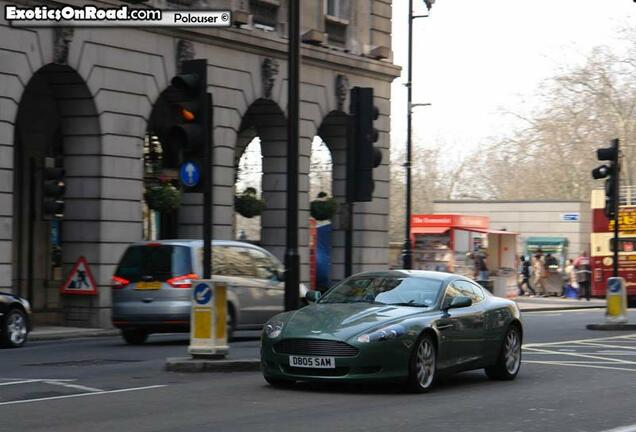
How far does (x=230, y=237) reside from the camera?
107ft

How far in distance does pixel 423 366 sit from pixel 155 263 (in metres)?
9.20

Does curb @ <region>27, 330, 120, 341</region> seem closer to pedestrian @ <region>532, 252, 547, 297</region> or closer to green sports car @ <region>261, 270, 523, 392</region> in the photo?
green sports car @ <region>261, 270, 523, 392</region>

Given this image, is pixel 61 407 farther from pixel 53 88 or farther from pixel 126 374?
pixel 53 88

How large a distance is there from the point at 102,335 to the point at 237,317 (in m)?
5.10

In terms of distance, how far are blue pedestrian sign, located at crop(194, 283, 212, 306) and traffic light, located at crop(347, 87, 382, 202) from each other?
13.0 feet

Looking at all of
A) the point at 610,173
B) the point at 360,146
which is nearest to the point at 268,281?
the point at 360,146

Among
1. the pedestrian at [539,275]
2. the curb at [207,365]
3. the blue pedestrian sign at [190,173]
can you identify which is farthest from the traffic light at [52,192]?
the pedestrian at [539,275]

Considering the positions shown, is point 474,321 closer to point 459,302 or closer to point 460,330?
point 460,330

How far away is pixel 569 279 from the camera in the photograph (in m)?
54.3

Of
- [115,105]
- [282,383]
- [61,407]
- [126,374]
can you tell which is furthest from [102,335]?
[61,407]

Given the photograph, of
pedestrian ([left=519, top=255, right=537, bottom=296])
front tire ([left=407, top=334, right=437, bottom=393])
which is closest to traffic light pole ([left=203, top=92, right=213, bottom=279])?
front tire ([left=407, top=334, right=437, bottom=393])

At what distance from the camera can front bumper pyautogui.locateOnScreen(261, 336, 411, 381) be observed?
13.6 m

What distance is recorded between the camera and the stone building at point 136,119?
27.8m

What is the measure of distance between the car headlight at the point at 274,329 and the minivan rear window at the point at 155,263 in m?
8.11
